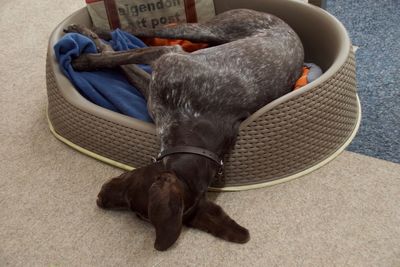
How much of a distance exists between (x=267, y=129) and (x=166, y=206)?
2.17 ft

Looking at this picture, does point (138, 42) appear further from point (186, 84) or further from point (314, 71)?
point (314, 71)

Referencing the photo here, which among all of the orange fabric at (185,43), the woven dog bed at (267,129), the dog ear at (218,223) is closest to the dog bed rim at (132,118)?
the woven dog bed at (267,129)

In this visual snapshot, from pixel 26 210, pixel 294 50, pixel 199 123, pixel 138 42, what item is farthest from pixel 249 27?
pixel 26 210

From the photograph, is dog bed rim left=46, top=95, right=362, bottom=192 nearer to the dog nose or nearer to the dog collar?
the dog nose

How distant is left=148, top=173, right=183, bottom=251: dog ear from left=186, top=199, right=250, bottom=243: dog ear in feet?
0.94

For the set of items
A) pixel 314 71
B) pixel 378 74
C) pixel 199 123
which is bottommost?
pixel 378 74

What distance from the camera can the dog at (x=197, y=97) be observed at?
1652mm

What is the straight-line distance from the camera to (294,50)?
232 centimetres

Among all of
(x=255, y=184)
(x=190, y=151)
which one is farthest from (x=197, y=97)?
(x=255, y=184)

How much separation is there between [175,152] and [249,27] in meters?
1.05

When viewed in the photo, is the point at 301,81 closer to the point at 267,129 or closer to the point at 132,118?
the point at 267,129

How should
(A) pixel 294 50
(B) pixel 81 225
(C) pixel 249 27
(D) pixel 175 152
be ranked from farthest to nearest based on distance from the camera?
(C) pixel 249 27 < (A) pixel 294 50 < (B) pixel 81 225 < (D) pixel 175 152

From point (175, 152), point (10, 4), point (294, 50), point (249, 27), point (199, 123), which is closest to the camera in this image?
point (175, 152)

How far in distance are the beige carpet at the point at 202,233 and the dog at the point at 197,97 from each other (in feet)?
0.36
